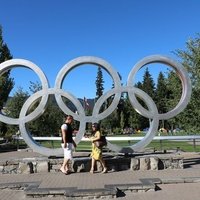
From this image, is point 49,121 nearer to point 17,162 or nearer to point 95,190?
point 17,162

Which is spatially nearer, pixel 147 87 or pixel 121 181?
pixel 121 181

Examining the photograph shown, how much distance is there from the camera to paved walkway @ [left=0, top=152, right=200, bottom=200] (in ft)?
36.3

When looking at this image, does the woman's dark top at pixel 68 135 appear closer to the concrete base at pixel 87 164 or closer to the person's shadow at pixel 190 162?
the concrete base at pixel 87 164

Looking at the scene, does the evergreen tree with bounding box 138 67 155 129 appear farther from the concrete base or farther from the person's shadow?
the concrete base

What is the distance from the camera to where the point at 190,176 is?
13.4m

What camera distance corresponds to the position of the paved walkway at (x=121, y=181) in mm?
11070

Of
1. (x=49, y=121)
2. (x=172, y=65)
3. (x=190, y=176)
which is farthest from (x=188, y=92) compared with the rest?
(x=49, y=121)

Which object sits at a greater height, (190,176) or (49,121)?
(49,121)

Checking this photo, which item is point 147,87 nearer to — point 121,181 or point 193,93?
point 193,93

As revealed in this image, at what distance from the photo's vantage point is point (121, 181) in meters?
12.7

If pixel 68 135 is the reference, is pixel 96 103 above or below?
above

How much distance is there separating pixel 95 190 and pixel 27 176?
13.3ft

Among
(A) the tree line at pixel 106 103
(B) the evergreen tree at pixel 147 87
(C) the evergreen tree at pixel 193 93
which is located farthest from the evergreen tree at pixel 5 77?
(B) the evergreen tree at pixel 147 87

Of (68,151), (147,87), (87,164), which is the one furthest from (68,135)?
(147,87)
